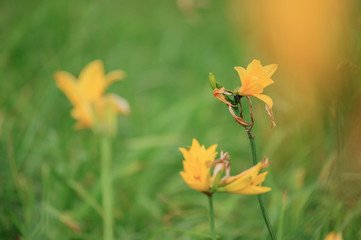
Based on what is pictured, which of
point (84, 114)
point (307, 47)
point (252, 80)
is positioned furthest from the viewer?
point (307, 47)

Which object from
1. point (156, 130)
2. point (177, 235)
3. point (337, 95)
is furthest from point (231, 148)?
point (337, 95)

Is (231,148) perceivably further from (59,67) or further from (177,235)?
(59,67)

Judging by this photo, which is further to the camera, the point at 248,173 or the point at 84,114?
the point at 84,114

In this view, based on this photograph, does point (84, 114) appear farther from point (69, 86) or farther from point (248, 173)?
point (248, 173)

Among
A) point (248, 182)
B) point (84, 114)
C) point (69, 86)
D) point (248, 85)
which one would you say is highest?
point (69, 86)

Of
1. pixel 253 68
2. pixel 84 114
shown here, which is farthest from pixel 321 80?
pixel 84 114

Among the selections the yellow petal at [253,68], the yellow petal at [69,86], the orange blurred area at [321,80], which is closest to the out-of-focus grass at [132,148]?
the orange blurred area at [321,80]

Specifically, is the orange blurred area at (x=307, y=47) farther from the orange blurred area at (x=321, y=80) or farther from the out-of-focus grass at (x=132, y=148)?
the out-of-focus grass at (x=132, y=148)
